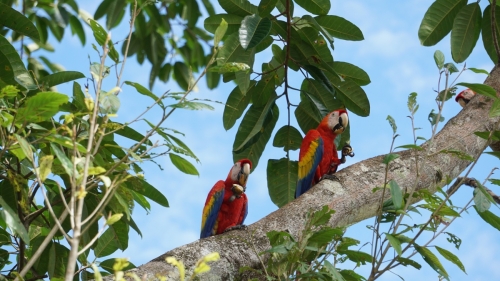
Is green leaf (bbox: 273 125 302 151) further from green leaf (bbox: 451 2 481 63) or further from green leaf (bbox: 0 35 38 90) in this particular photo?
green leaf (bbox: 0 35 38 90)

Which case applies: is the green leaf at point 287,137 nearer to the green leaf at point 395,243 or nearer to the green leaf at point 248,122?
the green leaf at point 248,122

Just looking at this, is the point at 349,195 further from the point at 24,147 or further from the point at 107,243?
the point at 24,147

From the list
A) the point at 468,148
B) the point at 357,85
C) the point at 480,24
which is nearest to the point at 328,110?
the point at 357,85

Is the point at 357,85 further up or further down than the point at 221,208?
further up

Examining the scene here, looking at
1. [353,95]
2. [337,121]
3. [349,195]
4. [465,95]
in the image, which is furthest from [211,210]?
[465,95]

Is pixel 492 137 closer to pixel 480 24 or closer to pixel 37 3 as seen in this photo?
pixel 480 24

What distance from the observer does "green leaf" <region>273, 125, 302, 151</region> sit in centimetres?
295

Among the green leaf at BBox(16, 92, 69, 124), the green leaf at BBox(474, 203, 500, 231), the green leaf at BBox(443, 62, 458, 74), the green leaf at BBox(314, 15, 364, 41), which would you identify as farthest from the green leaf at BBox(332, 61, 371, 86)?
the green leaf at BBox(16, 92, 69, 124)

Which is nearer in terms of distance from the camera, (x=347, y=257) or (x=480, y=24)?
(x=347, y=257)

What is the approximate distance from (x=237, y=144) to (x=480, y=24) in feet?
4.05

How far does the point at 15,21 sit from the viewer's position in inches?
89.7

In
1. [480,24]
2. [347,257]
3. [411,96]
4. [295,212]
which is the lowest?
[347,257]

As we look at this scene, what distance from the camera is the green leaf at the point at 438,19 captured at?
2.94 m

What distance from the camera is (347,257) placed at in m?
1.99
